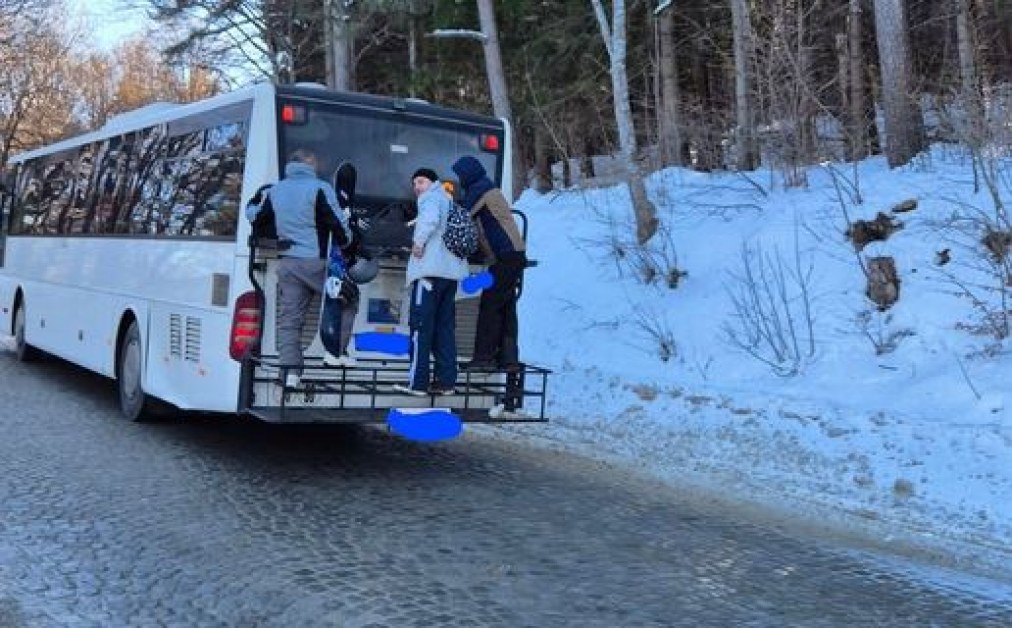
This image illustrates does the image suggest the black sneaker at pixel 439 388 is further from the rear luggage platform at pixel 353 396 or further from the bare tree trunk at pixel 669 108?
the bare tree trunk at pixel 669 108

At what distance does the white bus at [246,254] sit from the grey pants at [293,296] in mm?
176

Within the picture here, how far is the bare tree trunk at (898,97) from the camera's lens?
13.8 m

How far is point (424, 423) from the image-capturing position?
7676mm

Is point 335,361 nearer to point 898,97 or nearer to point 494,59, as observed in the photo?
point 898,97

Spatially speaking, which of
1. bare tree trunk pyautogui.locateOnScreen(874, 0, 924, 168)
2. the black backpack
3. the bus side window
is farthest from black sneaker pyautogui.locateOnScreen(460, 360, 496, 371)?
the bus side window

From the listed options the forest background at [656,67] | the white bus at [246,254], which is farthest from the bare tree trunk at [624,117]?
the white bus at [246,254]

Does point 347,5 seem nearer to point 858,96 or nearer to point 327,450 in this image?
point 858,96

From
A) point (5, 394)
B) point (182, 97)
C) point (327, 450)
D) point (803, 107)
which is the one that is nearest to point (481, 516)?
point (327, 450)

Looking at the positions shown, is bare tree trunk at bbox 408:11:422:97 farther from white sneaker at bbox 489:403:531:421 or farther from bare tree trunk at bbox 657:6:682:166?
white sneaker at bbox 489:403:531:421

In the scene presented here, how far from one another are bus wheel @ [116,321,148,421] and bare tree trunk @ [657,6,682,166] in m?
10.6

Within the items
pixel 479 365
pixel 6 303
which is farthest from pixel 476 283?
pixel 6 303

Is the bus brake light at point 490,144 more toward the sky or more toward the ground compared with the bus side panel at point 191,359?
more toward the sky

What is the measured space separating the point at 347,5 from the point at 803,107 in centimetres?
1379

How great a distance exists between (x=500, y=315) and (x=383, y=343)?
0.99 m
